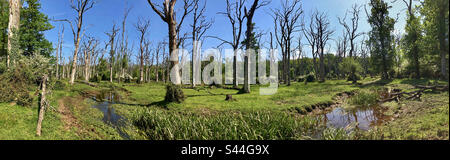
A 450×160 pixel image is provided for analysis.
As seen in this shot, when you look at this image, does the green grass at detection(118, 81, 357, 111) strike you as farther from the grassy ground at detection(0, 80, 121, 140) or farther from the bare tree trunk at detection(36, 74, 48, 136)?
the bare tree trunk at detection(36, 74, 48, 136)

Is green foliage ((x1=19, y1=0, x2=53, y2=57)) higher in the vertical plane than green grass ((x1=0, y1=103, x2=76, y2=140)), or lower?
higher

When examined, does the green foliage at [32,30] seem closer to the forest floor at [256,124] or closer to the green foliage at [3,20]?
the green foliage at [3,20]

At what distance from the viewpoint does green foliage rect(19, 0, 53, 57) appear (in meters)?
11.9

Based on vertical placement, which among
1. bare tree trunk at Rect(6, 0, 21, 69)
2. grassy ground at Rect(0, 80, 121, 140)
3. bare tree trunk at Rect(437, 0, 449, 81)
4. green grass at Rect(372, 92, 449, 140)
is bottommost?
grassy ground at Rect(0, 80, 121, 140)

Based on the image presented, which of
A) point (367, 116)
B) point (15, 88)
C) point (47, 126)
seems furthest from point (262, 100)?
point (15, 88)

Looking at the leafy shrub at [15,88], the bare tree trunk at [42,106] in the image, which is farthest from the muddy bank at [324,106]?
the leafy shrub at [15,88]

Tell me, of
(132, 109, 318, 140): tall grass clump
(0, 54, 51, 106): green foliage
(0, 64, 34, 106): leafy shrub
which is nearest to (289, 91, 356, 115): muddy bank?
(132, 109, 318, 140): tall grass clump

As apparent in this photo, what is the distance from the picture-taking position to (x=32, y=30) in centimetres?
1318

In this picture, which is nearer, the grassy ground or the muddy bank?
the grassy ground

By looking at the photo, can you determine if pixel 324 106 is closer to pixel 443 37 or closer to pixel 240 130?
pixel 240 130

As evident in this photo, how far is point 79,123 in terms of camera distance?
18.2 feet

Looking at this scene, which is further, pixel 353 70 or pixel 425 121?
pixel 353 70
